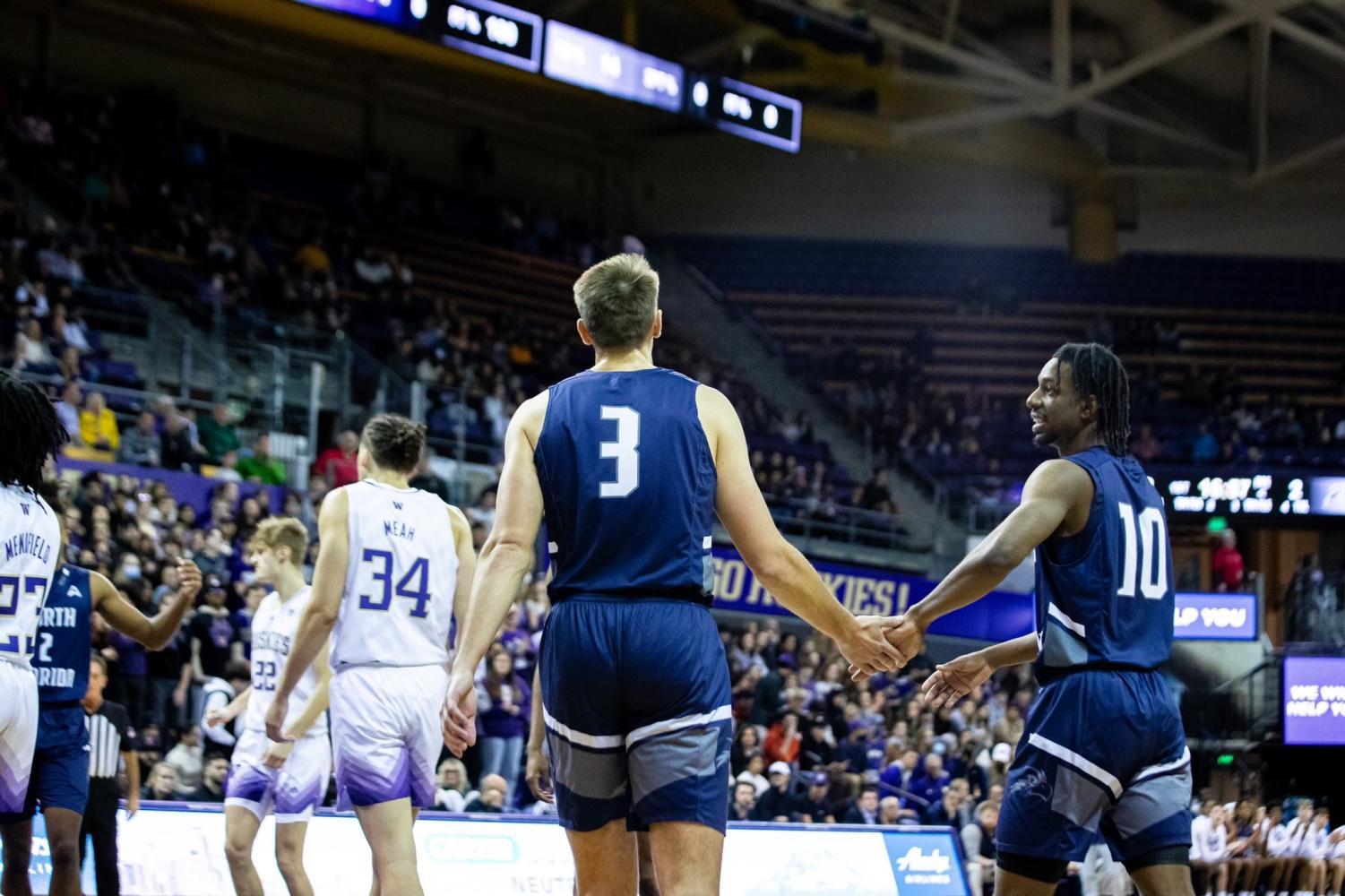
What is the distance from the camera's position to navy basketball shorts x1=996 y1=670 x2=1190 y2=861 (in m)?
4.91

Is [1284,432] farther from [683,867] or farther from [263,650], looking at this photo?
[683,867]

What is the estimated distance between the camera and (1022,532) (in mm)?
4984

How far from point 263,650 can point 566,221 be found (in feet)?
71.4

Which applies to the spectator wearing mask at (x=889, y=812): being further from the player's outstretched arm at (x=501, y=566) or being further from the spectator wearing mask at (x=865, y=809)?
the player's outstretched arm at (x=501, y=566)

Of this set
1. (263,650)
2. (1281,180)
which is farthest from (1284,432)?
(263,650)

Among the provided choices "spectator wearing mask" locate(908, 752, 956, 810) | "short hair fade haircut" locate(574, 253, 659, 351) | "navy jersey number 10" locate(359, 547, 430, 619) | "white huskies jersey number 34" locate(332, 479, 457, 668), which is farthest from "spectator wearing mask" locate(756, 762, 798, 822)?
"short hair fade haircut" locate(574, 253, 659, 351)

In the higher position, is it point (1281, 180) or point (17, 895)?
point (1281, 180)

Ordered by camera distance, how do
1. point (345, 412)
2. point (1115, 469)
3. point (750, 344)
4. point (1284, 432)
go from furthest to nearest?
point (750, 344)
point (1284, 432)
point (345, 412)
point (1115, 469)

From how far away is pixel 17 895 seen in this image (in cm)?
593

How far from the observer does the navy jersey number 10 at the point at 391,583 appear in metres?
6.50

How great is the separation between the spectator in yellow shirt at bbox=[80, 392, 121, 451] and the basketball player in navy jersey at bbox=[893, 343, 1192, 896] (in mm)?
11421

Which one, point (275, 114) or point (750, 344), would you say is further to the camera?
point (750, 344)

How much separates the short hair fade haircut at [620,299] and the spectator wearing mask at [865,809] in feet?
34.6

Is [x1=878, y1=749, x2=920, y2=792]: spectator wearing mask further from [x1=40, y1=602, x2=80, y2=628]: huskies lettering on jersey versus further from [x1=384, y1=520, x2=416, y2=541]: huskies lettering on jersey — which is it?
[x1=40, y1=602, x2=80, y2=628]: huskies lettering on jersey
